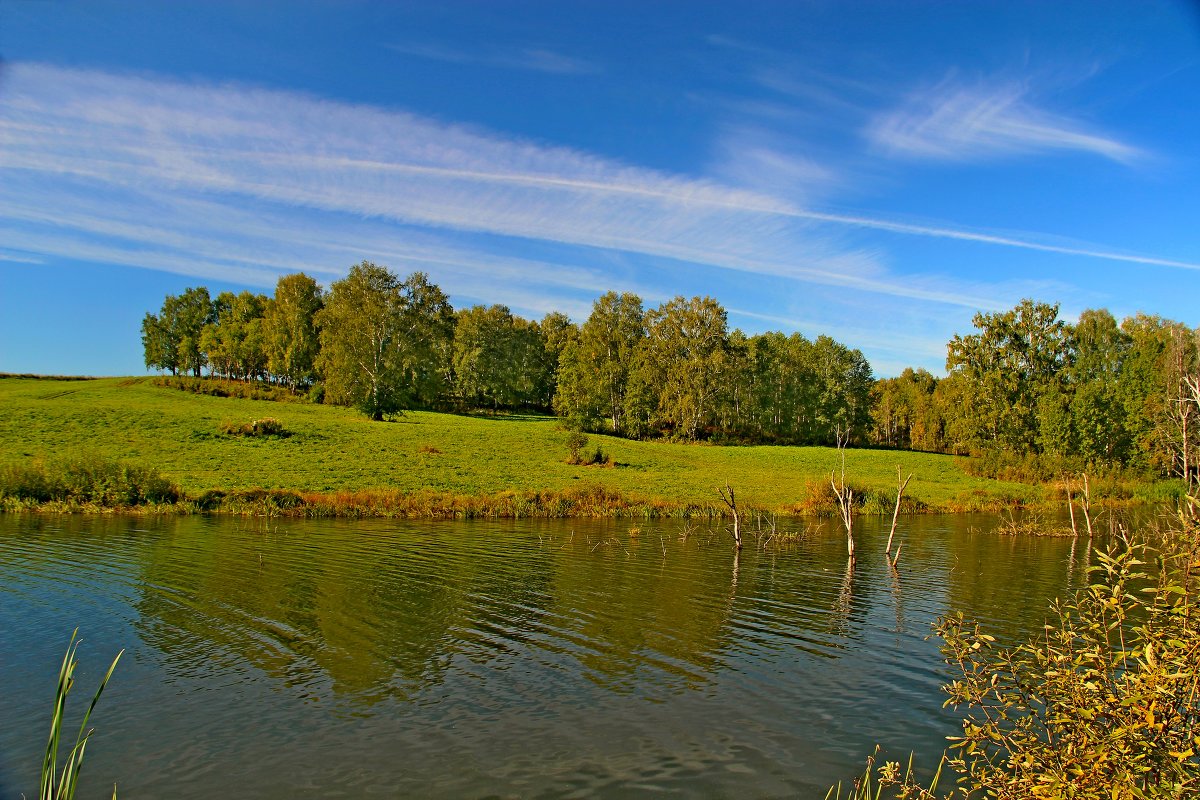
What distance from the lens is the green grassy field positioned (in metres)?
46.3

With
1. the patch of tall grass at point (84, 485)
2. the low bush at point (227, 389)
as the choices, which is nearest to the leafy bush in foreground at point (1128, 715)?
the patch of tall grass at point (84, 485)

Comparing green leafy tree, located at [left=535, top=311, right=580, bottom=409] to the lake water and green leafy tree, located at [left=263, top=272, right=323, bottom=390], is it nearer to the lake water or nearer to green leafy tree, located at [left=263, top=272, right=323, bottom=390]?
green leafy tree, located at [left=263, top=272, right=323, bottom=390]

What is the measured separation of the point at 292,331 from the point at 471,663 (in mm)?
96791

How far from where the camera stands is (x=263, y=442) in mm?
54562

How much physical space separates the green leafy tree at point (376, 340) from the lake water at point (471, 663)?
48.8 m

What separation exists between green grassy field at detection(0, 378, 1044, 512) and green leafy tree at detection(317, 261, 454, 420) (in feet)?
12.4

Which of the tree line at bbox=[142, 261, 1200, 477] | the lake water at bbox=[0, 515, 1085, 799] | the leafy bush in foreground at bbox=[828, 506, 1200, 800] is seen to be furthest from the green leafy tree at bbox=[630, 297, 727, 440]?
the leafy bush in foreground at bbox=[828, 506, 1200, 800]

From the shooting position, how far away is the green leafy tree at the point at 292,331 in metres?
100

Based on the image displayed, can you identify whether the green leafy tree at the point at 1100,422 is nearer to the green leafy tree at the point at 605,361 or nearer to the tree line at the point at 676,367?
the tree line at the point at 676,367

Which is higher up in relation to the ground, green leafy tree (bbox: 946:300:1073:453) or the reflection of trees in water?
green leafy tree (bbox: 946:300:1073:453)

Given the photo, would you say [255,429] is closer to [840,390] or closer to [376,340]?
[376,340]

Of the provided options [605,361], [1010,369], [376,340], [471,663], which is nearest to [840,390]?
[1010,369]

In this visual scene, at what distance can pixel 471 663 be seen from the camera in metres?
15.7

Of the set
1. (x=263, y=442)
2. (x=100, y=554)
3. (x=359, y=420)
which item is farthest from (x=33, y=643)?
(x=359, y=420)
